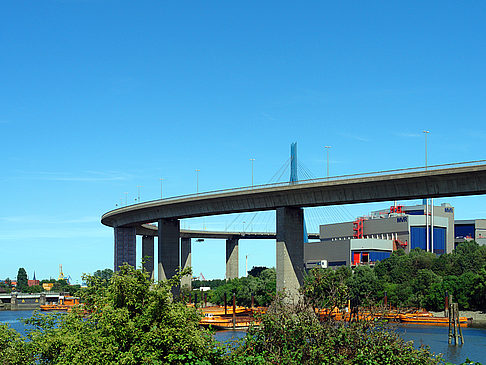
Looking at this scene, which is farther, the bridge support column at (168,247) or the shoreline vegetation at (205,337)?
the bridge support column at (168,247)

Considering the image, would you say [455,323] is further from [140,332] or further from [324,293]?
[140,332]

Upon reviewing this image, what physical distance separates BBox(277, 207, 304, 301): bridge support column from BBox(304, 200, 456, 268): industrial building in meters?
78.9

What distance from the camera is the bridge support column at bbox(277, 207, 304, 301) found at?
269 feet

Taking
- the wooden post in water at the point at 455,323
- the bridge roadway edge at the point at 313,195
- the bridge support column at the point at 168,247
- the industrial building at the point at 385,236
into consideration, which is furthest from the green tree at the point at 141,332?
the industrial building at the point at 385,236

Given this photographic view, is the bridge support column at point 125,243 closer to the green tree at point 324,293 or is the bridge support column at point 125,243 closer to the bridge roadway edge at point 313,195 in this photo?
the bridge roadway edge at point 313,195

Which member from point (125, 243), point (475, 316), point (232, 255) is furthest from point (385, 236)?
point (125, 243)

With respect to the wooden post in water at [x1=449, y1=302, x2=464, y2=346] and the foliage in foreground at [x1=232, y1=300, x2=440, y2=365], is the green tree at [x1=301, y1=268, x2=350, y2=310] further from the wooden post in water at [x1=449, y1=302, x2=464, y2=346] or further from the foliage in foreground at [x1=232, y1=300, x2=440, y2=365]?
the wooden post in water at [x1=449, y1=302, x2=464, y2=346]

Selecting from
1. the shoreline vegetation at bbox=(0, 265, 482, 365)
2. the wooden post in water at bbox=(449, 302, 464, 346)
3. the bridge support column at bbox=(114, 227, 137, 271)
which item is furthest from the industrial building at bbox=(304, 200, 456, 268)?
the shoreline vegetation at bbox=(0, 265, 482, 365)

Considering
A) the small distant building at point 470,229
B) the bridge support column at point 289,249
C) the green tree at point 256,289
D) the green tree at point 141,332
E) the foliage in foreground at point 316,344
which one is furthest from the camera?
the small distant building at point 470,229

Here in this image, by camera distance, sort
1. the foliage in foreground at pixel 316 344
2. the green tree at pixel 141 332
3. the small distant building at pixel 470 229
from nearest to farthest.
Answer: the foliage in foreground at pixel 316 344 < the green tree at pixel 141 332 < the small distant building at pixel 470 229

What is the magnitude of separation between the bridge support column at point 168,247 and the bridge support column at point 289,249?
30.0m

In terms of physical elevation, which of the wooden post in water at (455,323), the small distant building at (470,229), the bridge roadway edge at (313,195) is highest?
the bridge roadway edge at (313,195)

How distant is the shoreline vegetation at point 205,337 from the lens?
19781 mm

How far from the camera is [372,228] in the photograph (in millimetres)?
174625
